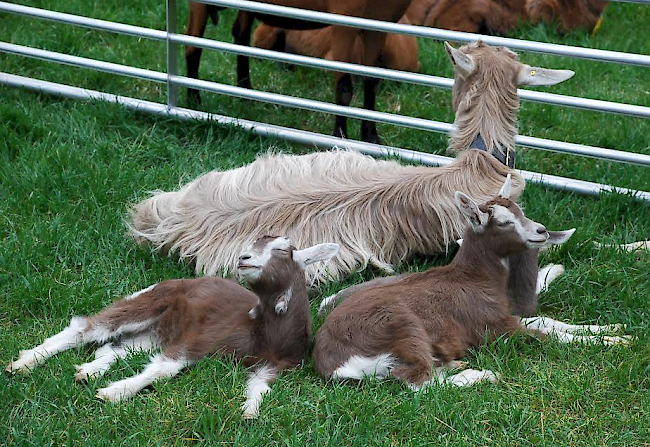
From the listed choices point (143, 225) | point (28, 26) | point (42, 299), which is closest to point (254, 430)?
point (42, 299)

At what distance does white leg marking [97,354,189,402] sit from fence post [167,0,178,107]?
10.1 feet

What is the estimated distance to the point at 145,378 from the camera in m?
3.50

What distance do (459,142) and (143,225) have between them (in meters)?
1.71

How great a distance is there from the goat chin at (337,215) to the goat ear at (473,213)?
0.73 meters

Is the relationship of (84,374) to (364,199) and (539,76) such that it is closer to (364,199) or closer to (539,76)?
(364,199)

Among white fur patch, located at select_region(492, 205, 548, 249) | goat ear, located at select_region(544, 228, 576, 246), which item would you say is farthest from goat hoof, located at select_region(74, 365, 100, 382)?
goat ear, located at select_region(544, 228, 576, 246)

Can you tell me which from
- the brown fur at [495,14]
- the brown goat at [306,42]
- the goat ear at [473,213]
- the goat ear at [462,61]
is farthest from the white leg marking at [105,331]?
the brown fur at [495,14]

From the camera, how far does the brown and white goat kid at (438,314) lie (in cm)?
350

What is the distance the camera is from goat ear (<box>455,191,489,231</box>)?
3.73 m

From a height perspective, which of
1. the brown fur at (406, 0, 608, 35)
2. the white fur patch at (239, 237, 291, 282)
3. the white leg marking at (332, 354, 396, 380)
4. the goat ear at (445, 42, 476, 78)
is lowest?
the white leg marking at (332, 354, 396, 380)

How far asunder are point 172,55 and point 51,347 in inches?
121

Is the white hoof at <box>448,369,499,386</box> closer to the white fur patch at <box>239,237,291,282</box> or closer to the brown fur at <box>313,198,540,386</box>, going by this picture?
the brown fur at <box>313,198,540,386</box>

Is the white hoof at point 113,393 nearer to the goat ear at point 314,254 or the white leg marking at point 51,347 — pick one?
the white leg marking at point 51,347

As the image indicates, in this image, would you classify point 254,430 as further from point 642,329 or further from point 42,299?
point 642,329
